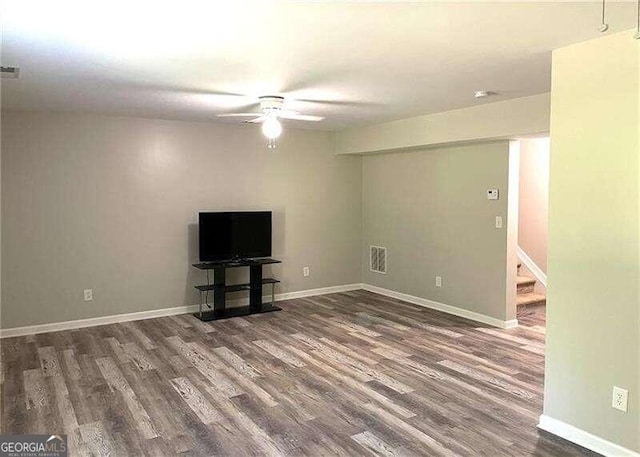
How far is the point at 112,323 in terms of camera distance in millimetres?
5547

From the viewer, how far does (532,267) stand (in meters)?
6.70

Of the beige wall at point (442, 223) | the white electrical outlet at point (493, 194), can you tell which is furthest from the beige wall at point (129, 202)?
the white electrical outlet at point (493, 194)

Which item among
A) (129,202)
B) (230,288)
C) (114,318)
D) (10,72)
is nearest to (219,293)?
(230,288)

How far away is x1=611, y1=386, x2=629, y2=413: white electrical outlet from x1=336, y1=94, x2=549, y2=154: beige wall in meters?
2.50

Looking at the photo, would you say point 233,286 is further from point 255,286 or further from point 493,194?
point 493,194

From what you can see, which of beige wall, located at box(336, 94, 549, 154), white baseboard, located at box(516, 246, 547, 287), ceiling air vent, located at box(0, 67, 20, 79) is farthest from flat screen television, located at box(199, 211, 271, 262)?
white baseboard, located at box(516, 246, 547, 287)

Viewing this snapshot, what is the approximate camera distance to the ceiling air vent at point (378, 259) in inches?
278

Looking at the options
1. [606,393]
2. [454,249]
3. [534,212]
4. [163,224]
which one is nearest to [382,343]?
[454,249]

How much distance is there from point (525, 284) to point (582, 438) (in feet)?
12.6

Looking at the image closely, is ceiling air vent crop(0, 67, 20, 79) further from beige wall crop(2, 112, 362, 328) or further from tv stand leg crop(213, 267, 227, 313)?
tv stand leg crop(213, 267, 227, 313)

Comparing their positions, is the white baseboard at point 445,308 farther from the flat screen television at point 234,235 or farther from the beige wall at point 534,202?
the flat screen television at point 234,235

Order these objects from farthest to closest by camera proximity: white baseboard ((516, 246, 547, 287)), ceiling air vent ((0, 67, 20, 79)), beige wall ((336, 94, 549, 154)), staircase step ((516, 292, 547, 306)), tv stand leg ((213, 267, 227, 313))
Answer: white baseboard ((516, 246, 547, 287))
staircase step ((516, 292, 547, 306))
tv stand leg ((213, 267, 227, 313))
beige wall ((336, 94, 549, 154))
ceiling air vent ((0, 67, 20, 79))

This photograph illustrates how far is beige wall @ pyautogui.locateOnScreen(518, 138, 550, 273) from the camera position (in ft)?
22.0

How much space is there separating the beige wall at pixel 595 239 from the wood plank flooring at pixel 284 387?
33 cm
